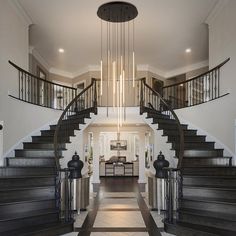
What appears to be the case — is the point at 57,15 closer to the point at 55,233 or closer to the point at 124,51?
the point at 124,51

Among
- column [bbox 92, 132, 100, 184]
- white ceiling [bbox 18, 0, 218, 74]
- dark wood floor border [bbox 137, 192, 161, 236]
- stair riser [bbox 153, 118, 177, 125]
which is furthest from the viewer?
column [bbox 92, 132, 100, 184]

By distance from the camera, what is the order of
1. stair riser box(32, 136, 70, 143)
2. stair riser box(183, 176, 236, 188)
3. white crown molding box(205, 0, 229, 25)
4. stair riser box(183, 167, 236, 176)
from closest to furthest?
stair riser box(183, 176, 236, 188), stair riser box(183, 167, 236, 176), white crown molding box(205, 0, 229, 25), stair riser box(32, 136, 70, 143)

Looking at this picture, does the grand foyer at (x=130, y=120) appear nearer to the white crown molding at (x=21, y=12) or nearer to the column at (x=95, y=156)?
the white crown molding at (x=21, y=12)

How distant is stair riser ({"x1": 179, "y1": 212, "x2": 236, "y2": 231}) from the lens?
3754 millimetres

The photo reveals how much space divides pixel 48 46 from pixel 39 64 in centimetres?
124

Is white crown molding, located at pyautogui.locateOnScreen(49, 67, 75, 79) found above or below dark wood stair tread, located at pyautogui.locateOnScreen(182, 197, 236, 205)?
above

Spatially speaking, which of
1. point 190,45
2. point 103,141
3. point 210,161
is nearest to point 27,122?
point 210,161

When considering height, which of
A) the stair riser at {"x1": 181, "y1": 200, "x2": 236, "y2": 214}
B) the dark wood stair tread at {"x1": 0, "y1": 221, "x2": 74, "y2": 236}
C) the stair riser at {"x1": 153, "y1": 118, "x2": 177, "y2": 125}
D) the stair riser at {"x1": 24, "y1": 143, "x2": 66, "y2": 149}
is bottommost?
the dark wood stair tread at {"x1": 0, "y1": 221, "x2": 74, "y2": 236}

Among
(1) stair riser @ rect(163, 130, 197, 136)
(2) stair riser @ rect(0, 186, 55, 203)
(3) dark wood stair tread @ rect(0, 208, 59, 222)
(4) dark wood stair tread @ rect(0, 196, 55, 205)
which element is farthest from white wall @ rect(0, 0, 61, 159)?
(1) stair riser @ rect(163, 130, 197, 136)

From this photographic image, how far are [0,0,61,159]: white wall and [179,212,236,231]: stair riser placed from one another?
3.90 meters

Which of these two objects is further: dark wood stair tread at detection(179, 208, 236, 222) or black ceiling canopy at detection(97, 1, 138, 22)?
black ceiling canopy at detection(97, 1, 138, 22)

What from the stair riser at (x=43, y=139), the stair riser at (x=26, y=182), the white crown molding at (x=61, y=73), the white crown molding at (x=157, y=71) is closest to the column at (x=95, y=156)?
the white crown molding at (x=61, y=73)

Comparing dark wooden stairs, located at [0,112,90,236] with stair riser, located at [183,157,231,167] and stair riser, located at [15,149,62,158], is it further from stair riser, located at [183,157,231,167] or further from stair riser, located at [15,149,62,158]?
stair riser, located at [183,157,231,167]

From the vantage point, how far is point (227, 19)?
6074mm
